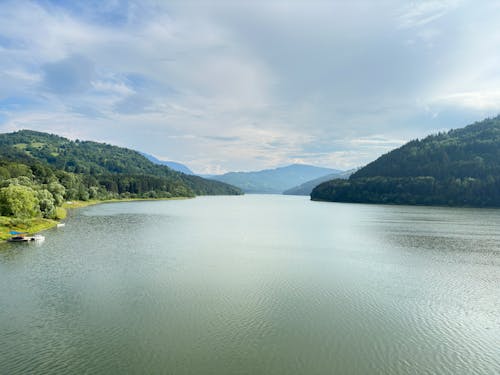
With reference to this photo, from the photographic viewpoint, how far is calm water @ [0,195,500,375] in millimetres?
19422

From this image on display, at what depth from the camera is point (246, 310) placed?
27.5 metres

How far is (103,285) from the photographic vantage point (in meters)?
33.7

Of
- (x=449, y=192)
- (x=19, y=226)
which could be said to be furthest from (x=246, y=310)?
(x=449, y=192)

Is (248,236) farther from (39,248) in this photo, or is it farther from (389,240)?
(39,248)

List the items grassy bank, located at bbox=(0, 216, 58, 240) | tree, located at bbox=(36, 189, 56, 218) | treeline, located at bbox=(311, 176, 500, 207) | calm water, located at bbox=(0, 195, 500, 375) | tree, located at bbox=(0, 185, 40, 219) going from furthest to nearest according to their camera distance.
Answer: treeline, located at bbox=(311, 176, 500, 207) < tree, located at bbox=(36, 189, 56, 218) < tree, located at bbox=(0, 185, 40, 219) < grassy bank, located at bbox=(0, 216, 58, 240) < calm water, located at bbox=(0, 195, 500, 375)

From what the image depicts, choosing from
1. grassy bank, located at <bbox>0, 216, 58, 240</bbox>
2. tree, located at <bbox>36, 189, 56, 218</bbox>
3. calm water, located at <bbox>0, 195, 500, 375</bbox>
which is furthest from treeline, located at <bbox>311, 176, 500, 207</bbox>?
grassy bank, located at <bbox>0, 216, 58, 240</bbox>

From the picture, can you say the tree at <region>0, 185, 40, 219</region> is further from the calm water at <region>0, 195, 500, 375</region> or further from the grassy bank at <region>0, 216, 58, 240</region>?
the calm water at <region>0, 195, 500, 375</region>

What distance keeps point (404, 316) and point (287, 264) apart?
64.2ft

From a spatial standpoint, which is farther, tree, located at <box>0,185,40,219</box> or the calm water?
tree, located at <box>0,185,40,219</box>

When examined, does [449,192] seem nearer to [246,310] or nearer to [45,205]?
[246,310]

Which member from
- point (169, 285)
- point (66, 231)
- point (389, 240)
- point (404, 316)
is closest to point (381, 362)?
point (404, 316)

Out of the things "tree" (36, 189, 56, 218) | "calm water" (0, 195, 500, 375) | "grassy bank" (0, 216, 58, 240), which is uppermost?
"tree" (36, 189, 56, 218)

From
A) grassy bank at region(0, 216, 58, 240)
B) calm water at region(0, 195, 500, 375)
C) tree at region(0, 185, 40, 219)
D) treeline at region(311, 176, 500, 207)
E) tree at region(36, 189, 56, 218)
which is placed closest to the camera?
calm water at region(0, 195, 500, 375)

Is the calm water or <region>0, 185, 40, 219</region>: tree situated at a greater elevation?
<region>0, 185, 40, 219</region>: tree
